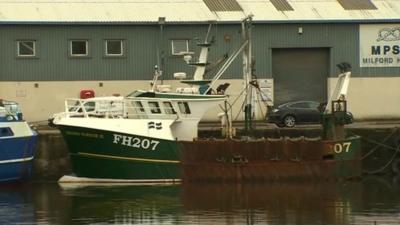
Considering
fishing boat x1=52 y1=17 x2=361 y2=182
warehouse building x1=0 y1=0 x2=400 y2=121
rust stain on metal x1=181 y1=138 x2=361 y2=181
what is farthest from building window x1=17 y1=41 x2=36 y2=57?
rust stain on metal x1=181 y1=138 x2=361 y2=181

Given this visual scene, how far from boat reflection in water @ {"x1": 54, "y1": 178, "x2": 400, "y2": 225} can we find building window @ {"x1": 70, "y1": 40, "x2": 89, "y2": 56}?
14.0 m

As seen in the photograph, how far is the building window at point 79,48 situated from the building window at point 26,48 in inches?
72.0

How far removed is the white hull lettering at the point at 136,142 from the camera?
1174 inches

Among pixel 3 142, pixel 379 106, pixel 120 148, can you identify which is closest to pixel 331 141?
pixel 120 148

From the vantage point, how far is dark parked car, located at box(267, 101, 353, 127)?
41.8 m

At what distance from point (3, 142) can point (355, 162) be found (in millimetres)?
12400

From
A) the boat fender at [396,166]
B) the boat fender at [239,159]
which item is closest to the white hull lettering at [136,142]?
the boat fender at [239,159]

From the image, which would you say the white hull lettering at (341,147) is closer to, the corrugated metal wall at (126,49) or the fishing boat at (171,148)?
the fishing boat at (171,148)

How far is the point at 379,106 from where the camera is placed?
4550 cm

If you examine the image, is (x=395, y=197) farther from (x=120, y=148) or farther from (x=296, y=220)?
(x=120, y=148)

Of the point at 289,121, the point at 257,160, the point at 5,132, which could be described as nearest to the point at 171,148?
the point at 257,160

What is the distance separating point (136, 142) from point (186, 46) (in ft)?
49.3

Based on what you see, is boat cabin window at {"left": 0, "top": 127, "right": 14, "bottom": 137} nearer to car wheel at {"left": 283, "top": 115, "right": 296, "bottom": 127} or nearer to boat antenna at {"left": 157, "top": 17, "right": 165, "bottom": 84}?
boat antenna at {"left": 157, "top": 17, "right": 165, "bottom": 84}

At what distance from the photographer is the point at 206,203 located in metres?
26.0
